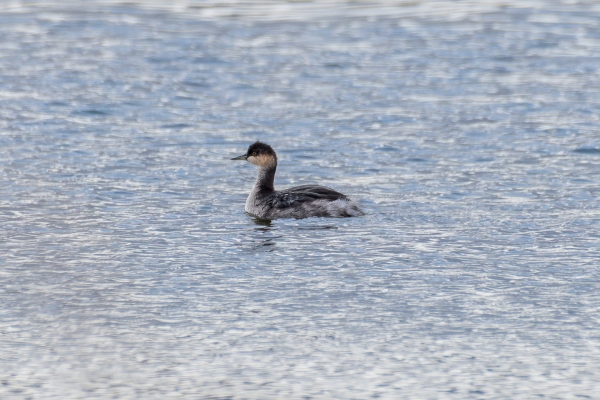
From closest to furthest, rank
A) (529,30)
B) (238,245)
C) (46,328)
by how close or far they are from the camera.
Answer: (46,328) < (238,245) < (529,30)

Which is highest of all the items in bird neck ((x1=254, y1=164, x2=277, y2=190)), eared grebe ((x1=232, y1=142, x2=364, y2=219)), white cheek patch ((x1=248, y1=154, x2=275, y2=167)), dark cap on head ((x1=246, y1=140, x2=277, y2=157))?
dark cap on head ((x1=246, y1=140, x2=277, y2=157))

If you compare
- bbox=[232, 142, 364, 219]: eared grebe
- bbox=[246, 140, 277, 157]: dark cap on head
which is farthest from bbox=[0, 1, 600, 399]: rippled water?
bbox=[246, 140, 277, 157]: dark cap on head

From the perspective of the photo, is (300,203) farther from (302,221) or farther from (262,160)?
(262,160)

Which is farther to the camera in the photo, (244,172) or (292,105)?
(292,105)

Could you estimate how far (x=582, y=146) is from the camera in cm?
1691

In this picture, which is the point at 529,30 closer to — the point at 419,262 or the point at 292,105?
the point at 292,105

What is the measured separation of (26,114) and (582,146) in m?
9.05

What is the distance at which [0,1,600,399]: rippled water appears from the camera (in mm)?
8258

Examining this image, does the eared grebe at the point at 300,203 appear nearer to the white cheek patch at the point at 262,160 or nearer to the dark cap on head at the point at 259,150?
the white cheek patch at the point at 262,160

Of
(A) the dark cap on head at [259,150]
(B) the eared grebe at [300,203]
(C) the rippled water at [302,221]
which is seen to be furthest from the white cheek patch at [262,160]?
(C) the rippled water at [302,221]

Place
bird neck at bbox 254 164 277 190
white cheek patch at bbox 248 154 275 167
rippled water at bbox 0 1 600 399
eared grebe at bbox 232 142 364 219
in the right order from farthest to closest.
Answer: white cheek patch at bbox 248 154 275 167 < bird neck at bbox 254 164 277 190 < eared grebe at bbox 232 142 364 219 < rippled water at bbox 0 1 600 399

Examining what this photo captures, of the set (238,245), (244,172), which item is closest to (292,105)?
(244,172)

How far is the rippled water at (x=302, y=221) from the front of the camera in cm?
826

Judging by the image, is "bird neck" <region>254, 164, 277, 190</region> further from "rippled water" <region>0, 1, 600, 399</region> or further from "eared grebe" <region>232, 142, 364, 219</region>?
"rippled water" <region>0, 1, 600, 399</region>
